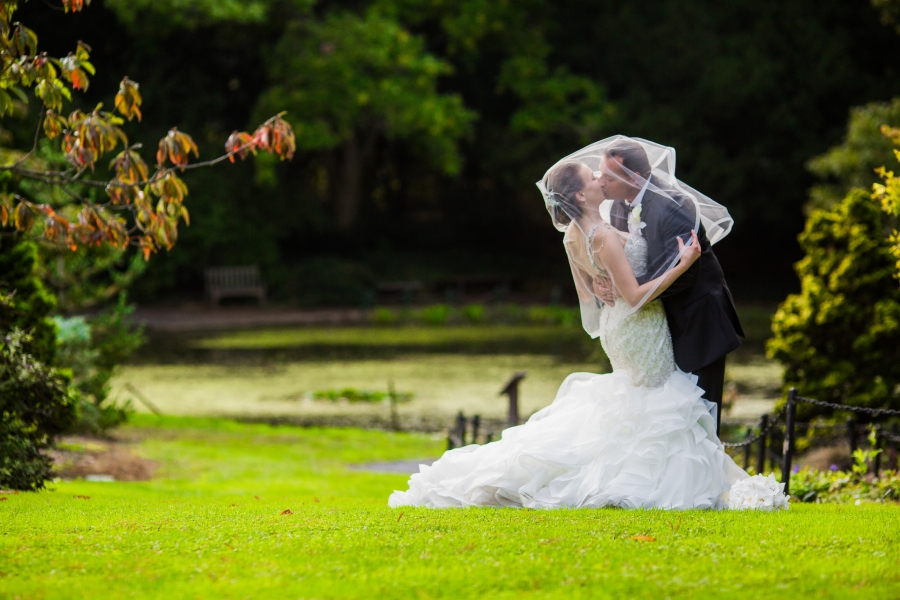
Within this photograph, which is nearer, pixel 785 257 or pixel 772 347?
pixel 772 347

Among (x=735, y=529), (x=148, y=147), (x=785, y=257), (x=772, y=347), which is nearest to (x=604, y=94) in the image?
(x=785, y=257)

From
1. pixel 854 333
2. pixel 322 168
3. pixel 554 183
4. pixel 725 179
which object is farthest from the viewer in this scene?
pixel 322 168

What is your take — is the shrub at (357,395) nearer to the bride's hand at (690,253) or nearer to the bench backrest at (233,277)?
the bride's hand at (690,253)

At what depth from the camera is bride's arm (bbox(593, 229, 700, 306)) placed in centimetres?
558

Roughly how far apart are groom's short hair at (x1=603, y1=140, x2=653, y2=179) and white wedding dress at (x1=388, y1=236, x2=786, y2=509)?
42 centimetres

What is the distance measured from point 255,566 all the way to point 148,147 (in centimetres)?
2916

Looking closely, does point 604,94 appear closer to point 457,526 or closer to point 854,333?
point 854,333

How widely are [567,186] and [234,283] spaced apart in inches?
1087

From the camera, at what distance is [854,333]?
9742 millimetres

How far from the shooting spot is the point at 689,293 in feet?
18.8

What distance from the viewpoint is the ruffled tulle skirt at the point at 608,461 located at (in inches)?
214

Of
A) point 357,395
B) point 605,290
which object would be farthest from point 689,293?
point 357,395

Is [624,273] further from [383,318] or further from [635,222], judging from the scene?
[383,318]

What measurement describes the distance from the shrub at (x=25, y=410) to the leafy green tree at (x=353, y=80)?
2292cm
